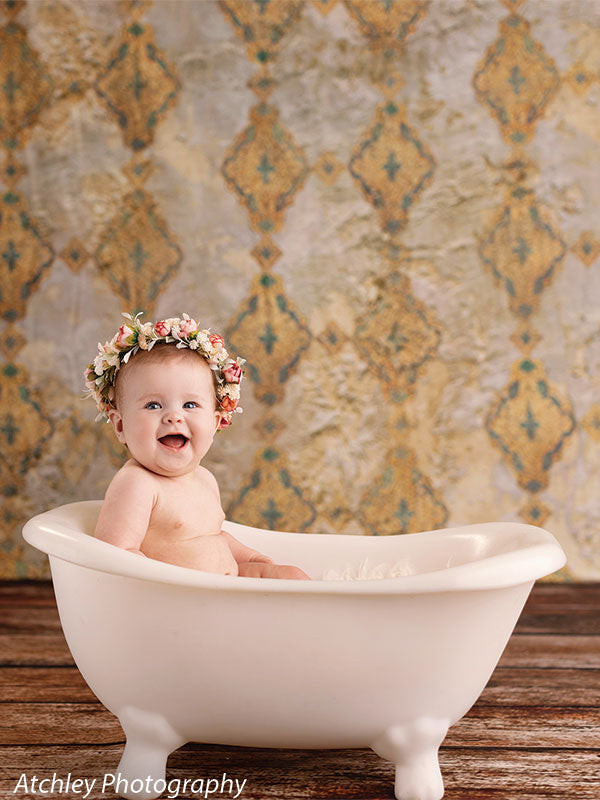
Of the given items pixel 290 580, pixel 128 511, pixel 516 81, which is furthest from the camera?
pixel 516 81

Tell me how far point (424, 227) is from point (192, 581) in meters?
1.60

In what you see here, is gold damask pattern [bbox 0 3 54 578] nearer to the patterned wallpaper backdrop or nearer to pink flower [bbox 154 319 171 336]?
the patterned wallpaper backdrop

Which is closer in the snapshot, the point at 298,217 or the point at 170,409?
the point at 170,409

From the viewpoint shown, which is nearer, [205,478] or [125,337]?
[125,337]

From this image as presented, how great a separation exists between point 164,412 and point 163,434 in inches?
1.2

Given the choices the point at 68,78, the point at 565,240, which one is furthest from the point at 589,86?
the point at 68,78

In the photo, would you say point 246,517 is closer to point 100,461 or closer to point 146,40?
point 100,461

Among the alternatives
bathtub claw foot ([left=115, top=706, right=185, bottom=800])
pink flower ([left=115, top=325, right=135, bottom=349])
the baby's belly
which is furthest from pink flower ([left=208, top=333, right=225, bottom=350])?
bathtub claw foot ([left=115, top=706, right=185, bottom=800])

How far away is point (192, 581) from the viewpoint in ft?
2.93

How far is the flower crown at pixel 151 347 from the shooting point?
1104 millimetres

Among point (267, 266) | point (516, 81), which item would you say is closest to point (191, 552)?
point (267, 266)

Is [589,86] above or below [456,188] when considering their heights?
above

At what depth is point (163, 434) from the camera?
1.09 meters

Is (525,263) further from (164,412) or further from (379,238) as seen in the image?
(164,412)
